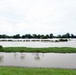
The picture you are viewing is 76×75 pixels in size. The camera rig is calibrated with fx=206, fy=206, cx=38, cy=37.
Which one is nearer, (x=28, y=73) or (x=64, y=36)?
(x=28, y=73)

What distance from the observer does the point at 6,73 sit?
15227 mm

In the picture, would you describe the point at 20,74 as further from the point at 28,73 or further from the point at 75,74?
the point at 75,74

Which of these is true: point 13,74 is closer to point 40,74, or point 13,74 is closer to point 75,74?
point 40,74

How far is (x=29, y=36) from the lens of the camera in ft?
595

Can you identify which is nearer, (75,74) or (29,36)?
(75,74)

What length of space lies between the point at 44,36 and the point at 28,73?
16484cm

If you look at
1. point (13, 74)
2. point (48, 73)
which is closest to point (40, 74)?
point (48, 73)

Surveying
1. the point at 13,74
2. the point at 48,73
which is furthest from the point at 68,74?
the point at 13,74

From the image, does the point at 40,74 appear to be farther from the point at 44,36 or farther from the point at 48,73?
the point at 44,36

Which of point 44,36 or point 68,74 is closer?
point 68,74

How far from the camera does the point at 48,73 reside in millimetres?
15375

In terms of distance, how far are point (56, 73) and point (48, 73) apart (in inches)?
23.5

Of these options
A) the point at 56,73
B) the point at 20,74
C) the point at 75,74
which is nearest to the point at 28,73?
the point at 20,74

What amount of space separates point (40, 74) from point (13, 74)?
195cm
